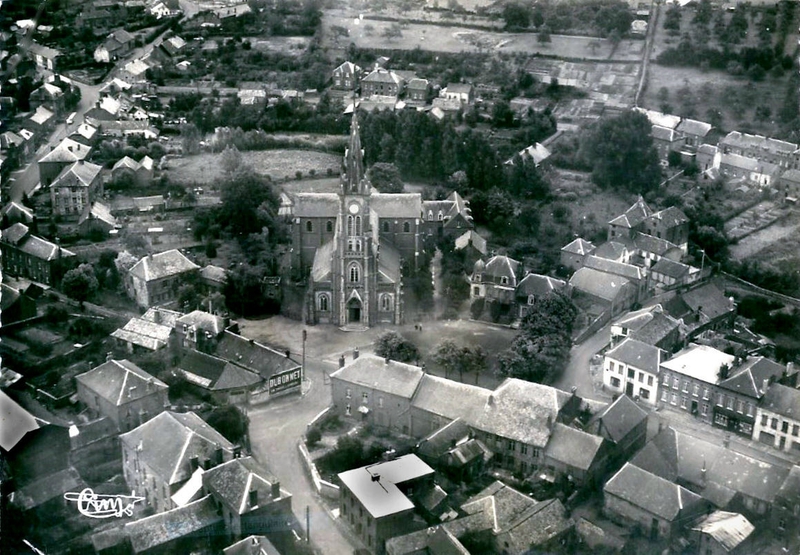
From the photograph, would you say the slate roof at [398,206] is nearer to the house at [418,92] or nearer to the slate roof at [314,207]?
the slate roof at [314,207]

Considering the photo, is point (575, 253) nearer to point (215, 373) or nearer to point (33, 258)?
point (215, 373)

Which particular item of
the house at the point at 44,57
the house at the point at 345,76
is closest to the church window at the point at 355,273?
the house at the point at 345,76

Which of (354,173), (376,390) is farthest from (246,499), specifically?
(354,173)

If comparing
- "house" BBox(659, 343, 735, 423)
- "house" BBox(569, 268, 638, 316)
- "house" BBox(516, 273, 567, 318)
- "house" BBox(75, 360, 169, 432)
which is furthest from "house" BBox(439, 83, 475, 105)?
"house" BBox(75, 360, 169, 432)

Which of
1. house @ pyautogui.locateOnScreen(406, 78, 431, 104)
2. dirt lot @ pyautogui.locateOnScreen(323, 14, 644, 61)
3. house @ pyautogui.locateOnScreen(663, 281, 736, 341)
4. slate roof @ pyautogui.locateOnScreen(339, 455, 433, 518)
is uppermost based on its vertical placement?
dirt lot @ pyautogui.locateOnScreen(323, 14, 644, 61)

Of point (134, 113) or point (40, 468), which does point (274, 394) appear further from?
point (134, 113)

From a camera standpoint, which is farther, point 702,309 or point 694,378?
point 702,309

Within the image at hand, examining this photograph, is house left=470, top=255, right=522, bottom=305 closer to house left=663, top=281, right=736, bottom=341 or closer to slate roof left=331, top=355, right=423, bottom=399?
house left=663, top=281, right=736, bottom=341
